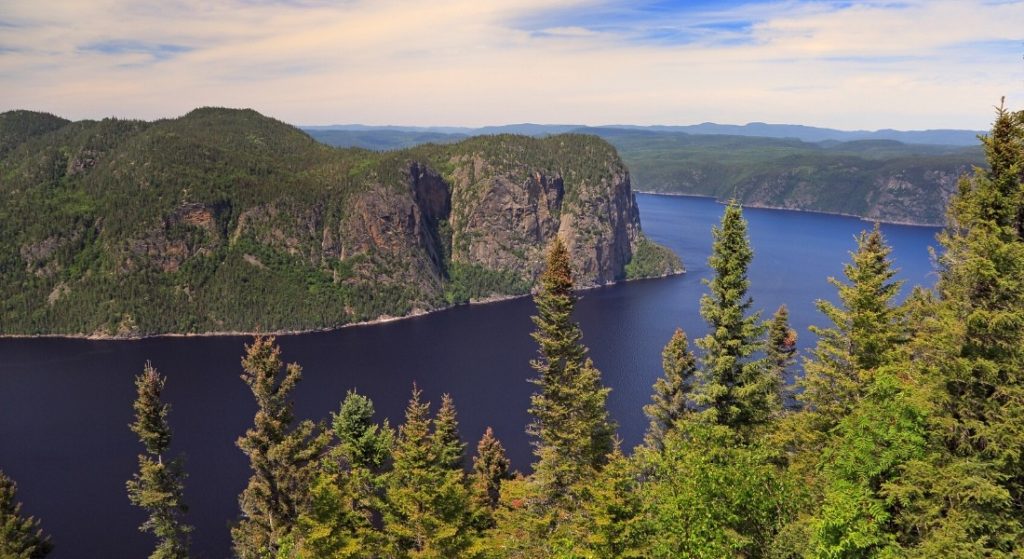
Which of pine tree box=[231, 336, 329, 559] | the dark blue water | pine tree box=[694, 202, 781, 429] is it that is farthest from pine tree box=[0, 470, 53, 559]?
pine tree box=[694, 202, 781, 429]

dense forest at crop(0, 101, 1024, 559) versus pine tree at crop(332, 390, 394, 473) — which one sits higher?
dense forest at crop(0, 101, 1024, 559)

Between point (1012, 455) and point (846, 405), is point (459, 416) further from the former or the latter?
point (1012, 455)

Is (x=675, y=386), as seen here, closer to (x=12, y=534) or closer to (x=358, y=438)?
(x=358, y=438)

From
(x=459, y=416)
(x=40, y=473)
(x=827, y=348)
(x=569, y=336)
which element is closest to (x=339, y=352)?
(x=459, y=416)

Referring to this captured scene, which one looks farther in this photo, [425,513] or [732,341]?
[425,513]

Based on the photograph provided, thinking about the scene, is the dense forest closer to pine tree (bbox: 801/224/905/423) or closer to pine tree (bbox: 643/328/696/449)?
pine tree (bbox: 801/224/905/423)

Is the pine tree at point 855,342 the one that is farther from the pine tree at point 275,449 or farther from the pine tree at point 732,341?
the pine tree at point 275,449

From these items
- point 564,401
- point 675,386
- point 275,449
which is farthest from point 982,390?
point 275,449
